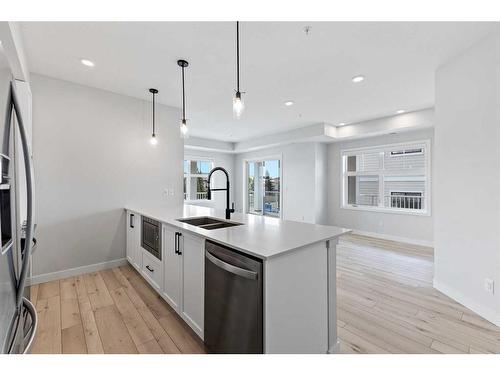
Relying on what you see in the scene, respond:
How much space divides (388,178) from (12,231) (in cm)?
602

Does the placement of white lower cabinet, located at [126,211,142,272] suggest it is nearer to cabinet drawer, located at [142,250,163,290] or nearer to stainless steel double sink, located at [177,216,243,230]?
cabinet drawer, located at [142,250,163,290]

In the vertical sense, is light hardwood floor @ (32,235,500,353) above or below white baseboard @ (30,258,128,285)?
below

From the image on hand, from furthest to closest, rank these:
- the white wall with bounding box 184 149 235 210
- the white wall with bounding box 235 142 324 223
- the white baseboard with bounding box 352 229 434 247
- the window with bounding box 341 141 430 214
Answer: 1. the white wall with bounding box 184 149 235 210
2. the white wall with bounding box 235 142 324 223
3. the window with bounding box 341 141 430 214
4. the white baseboard with bounding box 352 229 434 247

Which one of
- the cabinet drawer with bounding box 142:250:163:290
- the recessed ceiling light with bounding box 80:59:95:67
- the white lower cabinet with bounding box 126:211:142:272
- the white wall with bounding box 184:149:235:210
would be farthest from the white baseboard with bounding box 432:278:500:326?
the white wall with bounding box 184:149:235:210

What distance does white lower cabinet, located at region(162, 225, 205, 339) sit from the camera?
1.69 m

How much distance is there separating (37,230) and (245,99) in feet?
11.2

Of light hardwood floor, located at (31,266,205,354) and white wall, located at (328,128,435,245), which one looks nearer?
light hardwood floor, located at (31,266,205,354)

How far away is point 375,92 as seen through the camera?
3.47 m

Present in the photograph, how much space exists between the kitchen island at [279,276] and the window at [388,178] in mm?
4226

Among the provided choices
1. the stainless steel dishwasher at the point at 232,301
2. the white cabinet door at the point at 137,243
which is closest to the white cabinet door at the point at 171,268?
the stainless steel dishwasher at the point at 232,301

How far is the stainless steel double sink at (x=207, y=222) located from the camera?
2229 mm

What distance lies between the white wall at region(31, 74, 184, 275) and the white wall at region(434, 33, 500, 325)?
399 cm

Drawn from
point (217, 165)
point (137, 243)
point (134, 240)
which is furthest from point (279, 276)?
point (217, 165)

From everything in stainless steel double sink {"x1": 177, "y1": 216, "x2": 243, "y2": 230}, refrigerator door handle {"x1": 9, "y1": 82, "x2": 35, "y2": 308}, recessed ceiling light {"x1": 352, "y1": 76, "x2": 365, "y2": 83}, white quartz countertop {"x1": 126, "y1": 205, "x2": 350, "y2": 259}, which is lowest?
stainless steel double sink {"x1": 177, "y1": 216, "x2": 243, "y2": 230}
